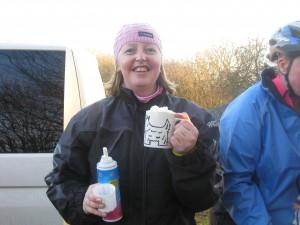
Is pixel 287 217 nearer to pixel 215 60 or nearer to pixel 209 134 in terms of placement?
pixel 209 134

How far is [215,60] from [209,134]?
8858 mm

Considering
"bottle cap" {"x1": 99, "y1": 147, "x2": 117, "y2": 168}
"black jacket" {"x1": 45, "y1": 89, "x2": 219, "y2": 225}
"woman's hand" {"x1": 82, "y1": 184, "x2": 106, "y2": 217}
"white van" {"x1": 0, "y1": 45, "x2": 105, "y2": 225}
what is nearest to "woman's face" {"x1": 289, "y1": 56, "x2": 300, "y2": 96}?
"black jacket" {"x1": 45, "y1": 89, "x2": 219, "y2": 225}

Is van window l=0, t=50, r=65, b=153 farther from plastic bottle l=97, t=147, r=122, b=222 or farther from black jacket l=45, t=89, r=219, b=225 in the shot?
plastic bottle l=97, t=147, r=122, b=222

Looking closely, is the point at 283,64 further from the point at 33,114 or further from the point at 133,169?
the point at 33,114

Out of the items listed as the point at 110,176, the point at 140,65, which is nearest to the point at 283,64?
the point at 140,65

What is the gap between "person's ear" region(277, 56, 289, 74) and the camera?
1918 mm

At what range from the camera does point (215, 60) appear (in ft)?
34.1

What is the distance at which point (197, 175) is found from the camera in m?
1.65

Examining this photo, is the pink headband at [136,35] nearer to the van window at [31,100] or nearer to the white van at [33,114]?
the white van at [33,114]

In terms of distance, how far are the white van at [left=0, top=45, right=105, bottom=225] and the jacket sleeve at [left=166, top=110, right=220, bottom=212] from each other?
36.8 inches

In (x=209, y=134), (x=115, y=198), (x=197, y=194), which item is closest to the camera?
(x=115, y=198)

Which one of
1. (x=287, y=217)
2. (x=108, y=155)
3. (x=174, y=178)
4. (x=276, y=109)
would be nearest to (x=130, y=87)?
(x=108, y=155)

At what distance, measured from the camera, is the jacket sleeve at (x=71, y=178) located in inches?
70.0

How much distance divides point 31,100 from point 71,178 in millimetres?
835
